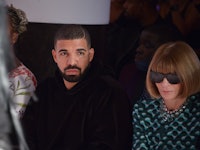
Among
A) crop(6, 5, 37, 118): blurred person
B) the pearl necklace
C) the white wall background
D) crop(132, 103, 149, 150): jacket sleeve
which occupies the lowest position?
crop(132, 103, 149, 150): jacket sleeve

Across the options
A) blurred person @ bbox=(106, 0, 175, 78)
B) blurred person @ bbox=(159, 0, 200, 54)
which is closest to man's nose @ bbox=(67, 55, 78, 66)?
blurred person @ bbox=(106, 0, 175, 78)

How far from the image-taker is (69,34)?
4.79 ft

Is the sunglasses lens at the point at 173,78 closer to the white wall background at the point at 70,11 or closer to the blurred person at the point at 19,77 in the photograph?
the white wall background at the point at 70,11

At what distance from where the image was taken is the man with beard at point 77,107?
4.60 ft

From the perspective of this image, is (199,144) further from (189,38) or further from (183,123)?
(189,38)

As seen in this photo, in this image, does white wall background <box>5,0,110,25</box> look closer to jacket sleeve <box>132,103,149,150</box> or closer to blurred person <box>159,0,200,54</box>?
blurred person <box>159,0,200,54</box>

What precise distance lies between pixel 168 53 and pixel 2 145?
102 centimetres

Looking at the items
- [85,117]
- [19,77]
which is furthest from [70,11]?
[85,117]

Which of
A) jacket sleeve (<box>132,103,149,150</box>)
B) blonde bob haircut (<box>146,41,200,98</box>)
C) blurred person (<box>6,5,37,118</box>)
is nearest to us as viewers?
blonde bob haircut (<box>146,41,200,98</box>)

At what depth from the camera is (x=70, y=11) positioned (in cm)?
160

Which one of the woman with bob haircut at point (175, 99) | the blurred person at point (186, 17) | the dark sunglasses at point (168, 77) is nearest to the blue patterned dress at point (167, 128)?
the woman with bob haircut at point (175, 99)

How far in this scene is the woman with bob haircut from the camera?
1.24 m

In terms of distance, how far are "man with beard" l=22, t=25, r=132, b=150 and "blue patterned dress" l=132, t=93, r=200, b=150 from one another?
96 millimetres

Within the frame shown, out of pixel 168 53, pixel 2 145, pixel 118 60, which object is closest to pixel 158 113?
pixel 168 53
